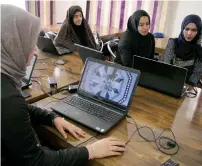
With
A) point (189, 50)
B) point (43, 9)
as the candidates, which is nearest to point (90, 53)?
point (189, 50)

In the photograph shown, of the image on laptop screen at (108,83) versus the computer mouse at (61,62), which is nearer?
the image on laptop screen at (108,83)

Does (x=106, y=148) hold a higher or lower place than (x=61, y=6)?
lower

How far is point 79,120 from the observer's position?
1147 mm

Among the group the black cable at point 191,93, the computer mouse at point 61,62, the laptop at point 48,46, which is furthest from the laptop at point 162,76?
the laptop at point 48,46

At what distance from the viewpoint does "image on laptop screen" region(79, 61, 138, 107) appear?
121cm

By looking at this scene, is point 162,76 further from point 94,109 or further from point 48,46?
point 48,46

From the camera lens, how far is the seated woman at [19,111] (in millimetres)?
813

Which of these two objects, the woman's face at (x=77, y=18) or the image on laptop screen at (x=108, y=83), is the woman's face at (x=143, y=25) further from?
the image on laptop screen at (x=108, y=83)

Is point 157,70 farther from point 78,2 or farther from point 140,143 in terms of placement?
point 78,2

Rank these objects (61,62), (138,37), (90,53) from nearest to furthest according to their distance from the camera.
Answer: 1. (90,53)
2. (61,62)
3. (138,37)

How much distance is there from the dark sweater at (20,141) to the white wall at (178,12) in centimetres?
336

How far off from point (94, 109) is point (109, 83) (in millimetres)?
157

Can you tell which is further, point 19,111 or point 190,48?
point 190,48

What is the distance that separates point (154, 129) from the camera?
1167 millimetres
